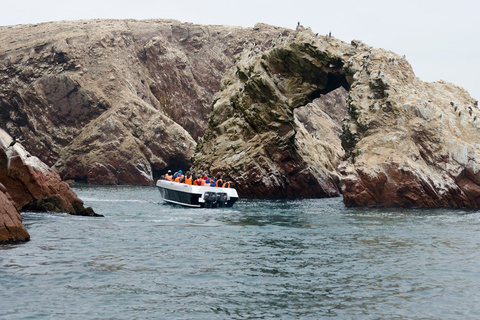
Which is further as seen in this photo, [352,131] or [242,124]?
[242,124]

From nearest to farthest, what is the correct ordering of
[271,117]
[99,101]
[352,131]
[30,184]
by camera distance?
[30,184]
[352,131]
[271,117]
[99,101]

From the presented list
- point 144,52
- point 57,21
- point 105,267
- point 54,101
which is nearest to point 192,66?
point 144,52

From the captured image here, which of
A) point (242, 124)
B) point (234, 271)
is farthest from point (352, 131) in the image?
point (234, 271)

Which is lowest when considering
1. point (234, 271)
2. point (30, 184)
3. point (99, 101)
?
point (234, 271)

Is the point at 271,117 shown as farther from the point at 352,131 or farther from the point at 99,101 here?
the point at 99,101

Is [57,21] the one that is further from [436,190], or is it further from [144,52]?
[436,190]

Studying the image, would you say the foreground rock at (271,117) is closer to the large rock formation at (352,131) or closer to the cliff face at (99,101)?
the large rock formation at (352,131)

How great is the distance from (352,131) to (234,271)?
3427cm

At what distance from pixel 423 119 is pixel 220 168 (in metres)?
21.3

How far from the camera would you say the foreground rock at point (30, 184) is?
2526 cm

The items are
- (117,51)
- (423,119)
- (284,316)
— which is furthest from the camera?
(117,51)

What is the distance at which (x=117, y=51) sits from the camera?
347 feet

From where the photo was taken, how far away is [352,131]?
4816 centimetres

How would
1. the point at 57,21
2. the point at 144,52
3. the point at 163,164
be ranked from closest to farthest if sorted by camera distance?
1. the point at 163,164
2. the point at 144,52
3. the point at 57,21
